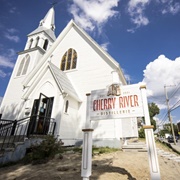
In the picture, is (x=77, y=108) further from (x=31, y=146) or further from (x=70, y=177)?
(x=70, y=177)

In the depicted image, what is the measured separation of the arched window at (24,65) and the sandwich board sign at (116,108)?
14199mm

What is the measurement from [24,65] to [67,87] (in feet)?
29.9

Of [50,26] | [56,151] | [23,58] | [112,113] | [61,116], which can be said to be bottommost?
[56,151]

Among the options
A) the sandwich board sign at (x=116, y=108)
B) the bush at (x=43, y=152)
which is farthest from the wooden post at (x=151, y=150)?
the bush at (x=43, y=152)

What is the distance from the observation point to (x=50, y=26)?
69.8ft

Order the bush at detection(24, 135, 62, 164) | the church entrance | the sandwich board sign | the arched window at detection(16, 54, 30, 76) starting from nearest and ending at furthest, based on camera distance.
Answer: the sandwich board sign, the bush at detection(24, 135, 62, 164), the church entrance, the arched window at detection(16, 54, 30, 76)

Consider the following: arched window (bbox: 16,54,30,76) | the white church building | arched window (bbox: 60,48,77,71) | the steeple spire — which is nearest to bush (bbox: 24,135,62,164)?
the white church building

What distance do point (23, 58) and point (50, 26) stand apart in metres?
8.14

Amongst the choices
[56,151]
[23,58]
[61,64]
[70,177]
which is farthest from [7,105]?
[70,177]

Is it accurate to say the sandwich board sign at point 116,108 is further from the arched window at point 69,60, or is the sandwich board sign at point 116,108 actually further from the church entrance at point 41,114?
the arched window at point 69,60

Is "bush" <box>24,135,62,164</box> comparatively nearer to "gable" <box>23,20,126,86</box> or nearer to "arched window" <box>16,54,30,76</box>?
"gable" <box>23,20,126,86</box>

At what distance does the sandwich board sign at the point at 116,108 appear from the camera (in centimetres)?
298

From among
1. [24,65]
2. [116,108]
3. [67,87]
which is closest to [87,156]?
[116,108]

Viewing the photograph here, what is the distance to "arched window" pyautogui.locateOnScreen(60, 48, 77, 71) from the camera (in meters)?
12.6
